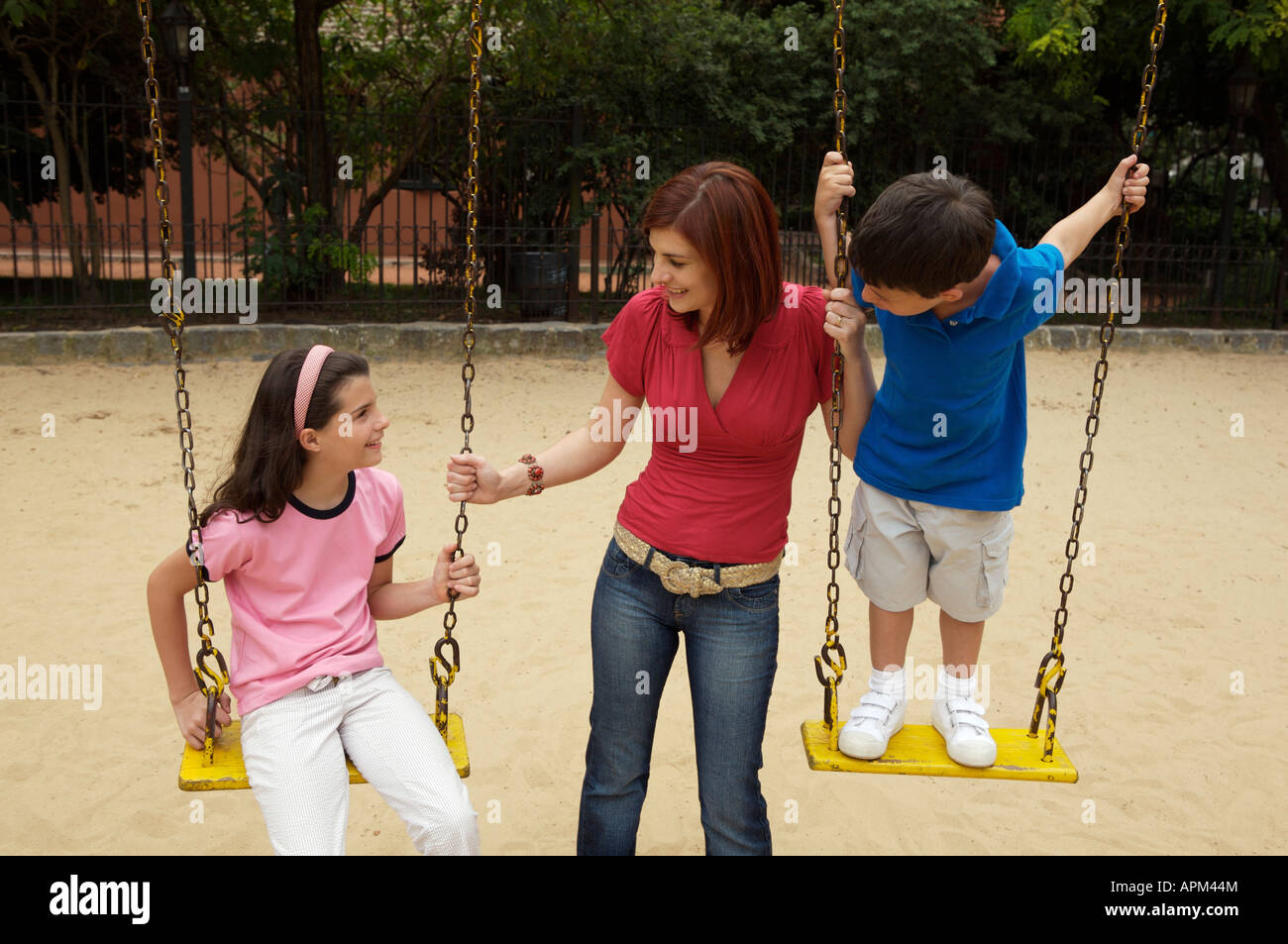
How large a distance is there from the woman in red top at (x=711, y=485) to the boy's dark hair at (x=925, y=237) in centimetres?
11

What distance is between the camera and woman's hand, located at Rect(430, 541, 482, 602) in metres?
2.61

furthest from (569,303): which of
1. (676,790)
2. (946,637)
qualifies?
(946,637)

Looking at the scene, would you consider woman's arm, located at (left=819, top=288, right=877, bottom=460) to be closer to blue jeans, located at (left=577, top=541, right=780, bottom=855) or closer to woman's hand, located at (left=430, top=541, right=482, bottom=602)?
blue jeans, located at (left=577, top=541, right=780, bottom=855)

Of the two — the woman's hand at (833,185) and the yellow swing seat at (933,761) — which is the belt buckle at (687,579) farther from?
the woman's hand at (833,185)

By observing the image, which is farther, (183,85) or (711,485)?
(183,85)

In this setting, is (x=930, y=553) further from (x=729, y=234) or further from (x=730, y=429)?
(x=729, y=234)

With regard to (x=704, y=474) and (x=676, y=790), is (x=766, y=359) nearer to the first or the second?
(x=704, y=474)

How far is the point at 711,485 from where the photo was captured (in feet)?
7.78

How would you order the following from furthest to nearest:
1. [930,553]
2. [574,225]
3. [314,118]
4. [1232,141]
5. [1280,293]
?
[1280,293], [1232,141], [574,225], [314,118], [930,553]

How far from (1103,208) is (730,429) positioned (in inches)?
40.7

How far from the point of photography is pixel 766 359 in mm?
2352

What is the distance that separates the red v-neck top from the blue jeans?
0.26 feet

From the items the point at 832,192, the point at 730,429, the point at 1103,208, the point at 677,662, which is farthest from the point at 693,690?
the point at 677,662

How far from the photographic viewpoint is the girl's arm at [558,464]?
8.26 ft
